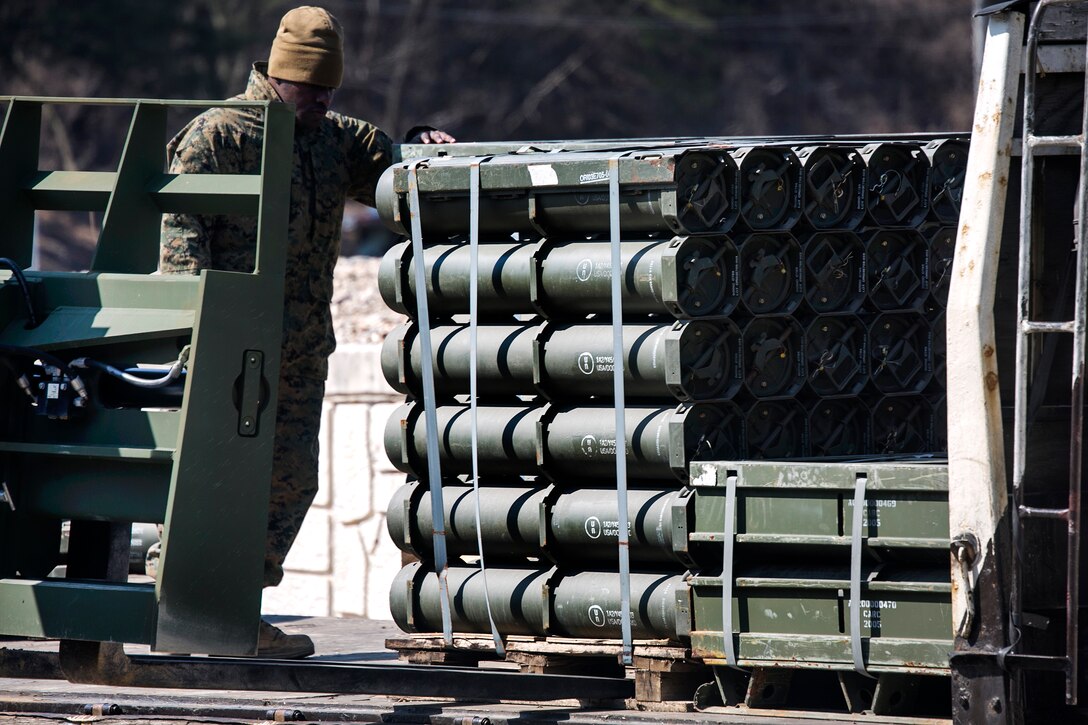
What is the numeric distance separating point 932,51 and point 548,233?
122ft

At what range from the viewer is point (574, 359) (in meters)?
5.47

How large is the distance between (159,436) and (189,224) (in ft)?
5.90

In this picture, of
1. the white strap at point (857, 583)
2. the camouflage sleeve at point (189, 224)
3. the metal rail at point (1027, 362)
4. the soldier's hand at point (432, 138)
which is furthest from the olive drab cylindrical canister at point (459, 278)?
the metal rail at point (1027, 362)

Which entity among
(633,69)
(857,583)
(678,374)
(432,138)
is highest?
(633,69)

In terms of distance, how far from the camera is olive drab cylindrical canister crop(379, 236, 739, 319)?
521 cm

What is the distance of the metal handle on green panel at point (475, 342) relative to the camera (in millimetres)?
5523

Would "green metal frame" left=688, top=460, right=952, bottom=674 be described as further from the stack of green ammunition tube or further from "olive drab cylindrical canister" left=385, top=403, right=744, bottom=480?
"olive drab cylindrical canister" left=385, top=403, right=744, bottom=480

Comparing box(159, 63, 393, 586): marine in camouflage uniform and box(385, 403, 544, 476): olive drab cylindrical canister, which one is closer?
box(385, 403, 544, 476): olive drab cylindrical canister

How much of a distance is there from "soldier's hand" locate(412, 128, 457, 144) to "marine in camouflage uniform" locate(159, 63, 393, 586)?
1.42ft

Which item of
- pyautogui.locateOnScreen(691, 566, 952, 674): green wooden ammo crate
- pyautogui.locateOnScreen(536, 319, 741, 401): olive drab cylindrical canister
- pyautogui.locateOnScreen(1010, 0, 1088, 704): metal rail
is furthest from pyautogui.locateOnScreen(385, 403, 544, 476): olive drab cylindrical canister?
pyautogui.locateOnScreen(1010, 0, 1088, 704): metal rail

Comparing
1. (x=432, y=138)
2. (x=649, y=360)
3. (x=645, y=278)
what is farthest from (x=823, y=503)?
(x=432, y=138)

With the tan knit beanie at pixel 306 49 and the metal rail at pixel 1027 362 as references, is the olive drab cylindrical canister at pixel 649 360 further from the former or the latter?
the tan knit beanie at pixel 306 49

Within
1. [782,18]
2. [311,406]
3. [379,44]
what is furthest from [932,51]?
[311,406]

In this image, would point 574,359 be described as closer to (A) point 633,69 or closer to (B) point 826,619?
(B) point 826,619
